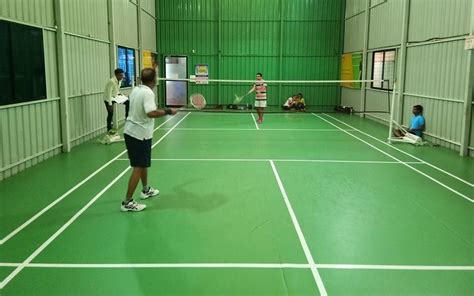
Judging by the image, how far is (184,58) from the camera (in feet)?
76.5

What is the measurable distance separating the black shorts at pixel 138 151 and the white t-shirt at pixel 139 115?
8 cm

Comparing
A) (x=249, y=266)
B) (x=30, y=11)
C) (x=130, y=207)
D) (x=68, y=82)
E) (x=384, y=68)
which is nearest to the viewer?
(x=249, y=266)

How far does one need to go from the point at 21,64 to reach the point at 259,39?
15.9 meters

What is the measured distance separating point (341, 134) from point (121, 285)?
1113 centimetres

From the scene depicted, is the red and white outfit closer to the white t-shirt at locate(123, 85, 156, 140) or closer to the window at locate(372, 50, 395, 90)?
the window at locate(372, 50, 395, 90)

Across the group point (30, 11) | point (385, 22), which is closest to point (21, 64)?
point (30, 11)

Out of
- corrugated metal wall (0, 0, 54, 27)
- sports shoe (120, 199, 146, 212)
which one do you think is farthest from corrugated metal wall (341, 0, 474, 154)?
corrugated metal wall (0, 0, 54, 27)

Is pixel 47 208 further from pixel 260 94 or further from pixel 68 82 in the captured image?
pixel 260 94

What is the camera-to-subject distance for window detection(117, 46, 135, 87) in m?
15.6

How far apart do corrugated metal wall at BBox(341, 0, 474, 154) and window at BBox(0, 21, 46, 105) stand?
9818mm

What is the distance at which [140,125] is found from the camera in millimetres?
6059

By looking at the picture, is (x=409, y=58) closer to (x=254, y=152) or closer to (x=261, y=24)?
(x=254, y=152)

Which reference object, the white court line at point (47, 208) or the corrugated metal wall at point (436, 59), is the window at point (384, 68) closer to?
the corrugated metal wall at point (436, 59)

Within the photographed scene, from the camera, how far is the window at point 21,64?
7.96 meters
